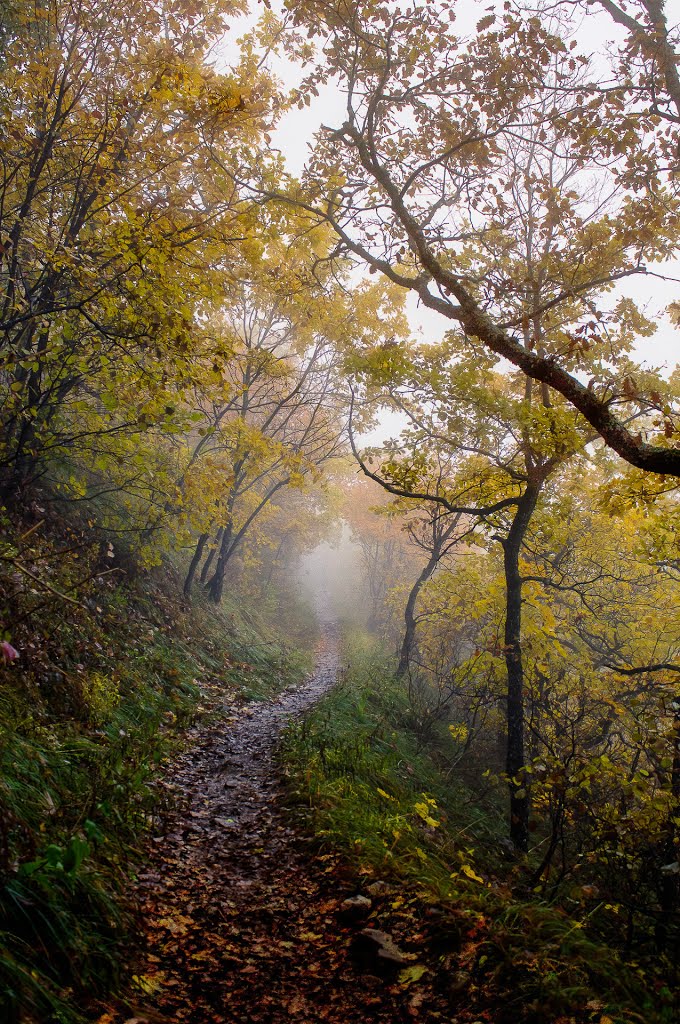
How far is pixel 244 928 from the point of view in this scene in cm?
393

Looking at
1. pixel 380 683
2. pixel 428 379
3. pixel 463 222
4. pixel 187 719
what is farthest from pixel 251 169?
pixel 380 683

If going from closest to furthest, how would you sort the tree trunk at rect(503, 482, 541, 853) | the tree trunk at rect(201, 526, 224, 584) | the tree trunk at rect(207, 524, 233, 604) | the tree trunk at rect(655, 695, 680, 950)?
the tree trunk at rect(655, 695, 680, 950)
the tree trunk at rect(503, 482, 541, 853)
the tree trunk at rect(207, 524, 233, 604)
the tree trunk at rect(201, 526, 224, 584)

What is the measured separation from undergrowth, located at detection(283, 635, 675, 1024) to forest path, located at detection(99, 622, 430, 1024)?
423mm

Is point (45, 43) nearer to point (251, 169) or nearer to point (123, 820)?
point (251, 169)

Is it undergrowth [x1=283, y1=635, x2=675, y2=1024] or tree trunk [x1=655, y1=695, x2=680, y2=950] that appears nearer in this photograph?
undergrowth [x1=283, y1=635, x2=675, y2=1024]

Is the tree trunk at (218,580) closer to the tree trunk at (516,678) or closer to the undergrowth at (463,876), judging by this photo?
the undergrowth at (463,876)

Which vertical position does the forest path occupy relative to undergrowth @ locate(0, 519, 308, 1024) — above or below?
below

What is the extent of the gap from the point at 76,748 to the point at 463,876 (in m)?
3.74

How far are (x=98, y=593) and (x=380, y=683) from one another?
866 cm

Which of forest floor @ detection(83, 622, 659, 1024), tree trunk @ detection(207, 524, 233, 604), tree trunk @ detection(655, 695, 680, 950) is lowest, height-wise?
forest floor @ detection(83, 622, 659, 1024)

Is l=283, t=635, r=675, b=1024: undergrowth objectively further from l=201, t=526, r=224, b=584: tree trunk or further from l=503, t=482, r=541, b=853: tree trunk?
l=201, t=526, r=224, b=584: tree trunk

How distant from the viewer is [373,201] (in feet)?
29.4

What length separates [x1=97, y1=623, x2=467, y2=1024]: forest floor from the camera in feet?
10.4

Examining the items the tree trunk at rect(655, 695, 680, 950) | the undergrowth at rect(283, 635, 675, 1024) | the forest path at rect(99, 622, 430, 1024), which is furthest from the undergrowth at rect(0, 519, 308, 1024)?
the tree trunk at rect(655, 695, 680, 950)
